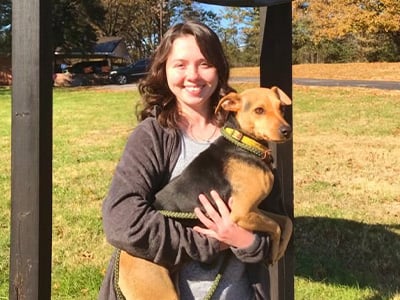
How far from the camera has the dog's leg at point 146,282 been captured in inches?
78.6

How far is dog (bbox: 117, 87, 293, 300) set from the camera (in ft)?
6.63

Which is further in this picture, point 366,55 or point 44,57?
point 366,55

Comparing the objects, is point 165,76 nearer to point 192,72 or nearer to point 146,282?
point 192,72

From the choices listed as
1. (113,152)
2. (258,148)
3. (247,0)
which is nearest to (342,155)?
(113,152)

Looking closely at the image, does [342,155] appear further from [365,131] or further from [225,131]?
[225,131]

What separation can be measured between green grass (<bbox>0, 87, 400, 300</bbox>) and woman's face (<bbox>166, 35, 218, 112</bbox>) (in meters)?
2.52

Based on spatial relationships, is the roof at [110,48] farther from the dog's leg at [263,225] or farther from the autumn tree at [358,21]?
Answer: the dog's leg at [263,225]

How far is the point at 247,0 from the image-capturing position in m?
2.89

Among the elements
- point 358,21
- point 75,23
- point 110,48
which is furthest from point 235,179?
point 110,48

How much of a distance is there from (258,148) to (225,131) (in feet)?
0.48

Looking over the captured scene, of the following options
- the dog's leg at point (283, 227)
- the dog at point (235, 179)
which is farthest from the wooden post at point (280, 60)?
the dog at point (235, 179)

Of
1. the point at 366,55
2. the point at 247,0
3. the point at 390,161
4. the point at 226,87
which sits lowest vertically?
the point at 390,161

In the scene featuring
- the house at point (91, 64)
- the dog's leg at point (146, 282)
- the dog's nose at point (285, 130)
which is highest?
the house at point (91, 64)

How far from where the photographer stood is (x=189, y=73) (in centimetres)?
215
